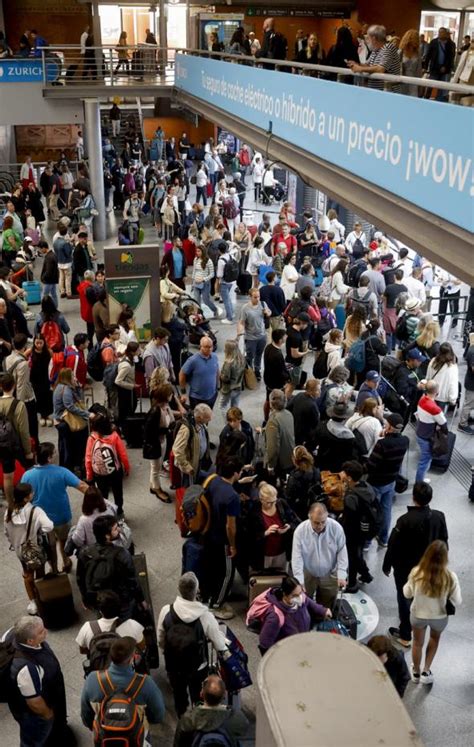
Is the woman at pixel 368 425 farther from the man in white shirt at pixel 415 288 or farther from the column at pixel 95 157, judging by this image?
the column at pixel 95 157

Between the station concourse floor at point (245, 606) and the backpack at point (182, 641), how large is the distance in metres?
0.67

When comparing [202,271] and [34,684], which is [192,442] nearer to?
[34,684]

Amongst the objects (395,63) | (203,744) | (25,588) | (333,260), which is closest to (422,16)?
(333,260)

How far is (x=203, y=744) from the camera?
12.5ft

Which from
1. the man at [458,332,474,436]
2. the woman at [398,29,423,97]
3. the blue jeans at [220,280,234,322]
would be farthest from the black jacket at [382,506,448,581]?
the blue jeans at [220,280,234,322]

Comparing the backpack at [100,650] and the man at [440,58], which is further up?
the man at [440,58]

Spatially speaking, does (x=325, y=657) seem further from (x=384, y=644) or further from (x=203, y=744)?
(x=384, y=644)

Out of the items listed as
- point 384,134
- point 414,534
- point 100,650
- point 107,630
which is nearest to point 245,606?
point 414,534

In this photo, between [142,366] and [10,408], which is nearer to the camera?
[10,408]

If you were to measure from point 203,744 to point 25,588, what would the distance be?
3292 mm

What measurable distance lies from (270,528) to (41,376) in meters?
4.25

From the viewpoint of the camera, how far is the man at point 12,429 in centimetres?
719

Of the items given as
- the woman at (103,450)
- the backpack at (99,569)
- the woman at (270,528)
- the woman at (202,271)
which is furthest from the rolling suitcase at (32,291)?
the backpack at (99,569)

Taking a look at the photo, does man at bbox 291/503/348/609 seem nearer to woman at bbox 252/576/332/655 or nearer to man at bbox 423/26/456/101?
woman at bbox 252/576/332/655
